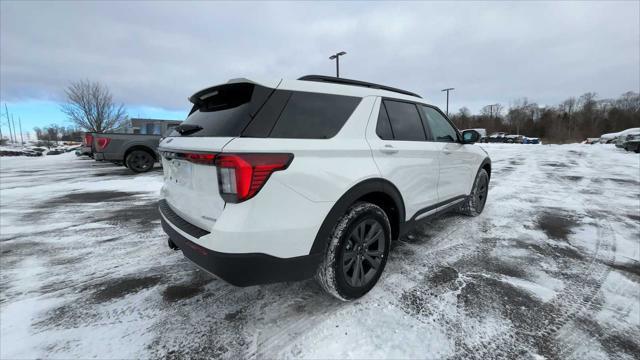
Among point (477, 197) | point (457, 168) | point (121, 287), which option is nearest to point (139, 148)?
point (121, 287)

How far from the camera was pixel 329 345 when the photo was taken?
1942mm

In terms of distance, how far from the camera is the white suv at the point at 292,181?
178 centimetres

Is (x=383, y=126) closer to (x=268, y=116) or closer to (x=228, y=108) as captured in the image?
(x=268, y=116)

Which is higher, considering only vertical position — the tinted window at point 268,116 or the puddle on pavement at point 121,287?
the tinted window at point 268,116

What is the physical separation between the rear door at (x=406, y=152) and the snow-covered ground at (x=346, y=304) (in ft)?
2.52

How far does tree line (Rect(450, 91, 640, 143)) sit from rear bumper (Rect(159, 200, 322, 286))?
61.8 metres

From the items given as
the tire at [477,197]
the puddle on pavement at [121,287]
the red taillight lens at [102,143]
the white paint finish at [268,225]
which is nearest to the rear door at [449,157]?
the tire at [477,197]

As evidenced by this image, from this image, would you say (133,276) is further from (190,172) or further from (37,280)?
(190,172)

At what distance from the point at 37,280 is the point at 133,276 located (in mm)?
935

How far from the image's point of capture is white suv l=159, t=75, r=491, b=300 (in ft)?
5.84

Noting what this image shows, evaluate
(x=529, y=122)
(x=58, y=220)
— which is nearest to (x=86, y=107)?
(x=58, y=220)

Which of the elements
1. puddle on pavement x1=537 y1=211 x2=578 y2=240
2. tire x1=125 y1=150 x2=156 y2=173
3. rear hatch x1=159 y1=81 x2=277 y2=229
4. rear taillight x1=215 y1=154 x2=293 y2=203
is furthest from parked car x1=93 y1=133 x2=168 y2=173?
puddle on pavement x1=537 y1=211 x2=578 y2=240

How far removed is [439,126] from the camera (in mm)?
3717

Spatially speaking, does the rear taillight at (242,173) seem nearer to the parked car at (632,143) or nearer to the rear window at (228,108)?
the rear window at (228,108)
